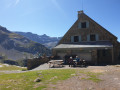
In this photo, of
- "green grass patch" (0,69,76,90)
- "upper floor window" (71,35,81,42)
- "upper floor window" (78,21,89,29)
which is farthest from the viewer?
"upper floor window" (71,35,81,42)

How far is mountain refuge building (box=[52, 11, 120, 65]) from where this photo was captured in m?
19.5

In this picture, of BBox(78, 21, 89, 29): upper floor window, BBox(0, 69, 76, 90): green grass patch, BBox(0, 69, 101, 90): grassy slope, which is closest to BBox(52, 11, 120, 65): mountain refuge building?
BBox(78, 21, 89, 29): upper floor window

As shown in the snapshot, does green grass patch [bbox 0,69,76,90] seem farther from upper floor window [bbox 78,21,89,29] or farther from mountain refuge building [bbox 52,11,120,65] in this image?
upper floor window [bbox 78,21,89,29]

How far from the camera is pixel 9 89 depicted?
287 inches

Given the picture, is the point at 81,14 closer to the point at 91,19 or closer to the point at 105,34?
the point at 91,19

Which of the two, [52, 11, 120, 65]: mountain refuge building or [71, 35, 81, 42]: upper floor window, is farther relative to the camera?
[71, 35, 81, 42]: upper floor window

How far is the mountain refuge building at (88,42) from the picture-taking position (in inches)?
768

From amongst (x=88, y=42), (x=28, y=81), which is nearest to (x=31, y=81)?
(x=28, y=81)

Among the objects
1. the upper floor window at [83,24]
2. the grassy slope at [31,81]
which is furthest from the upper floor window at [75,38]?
the grassy slope at [31,81]

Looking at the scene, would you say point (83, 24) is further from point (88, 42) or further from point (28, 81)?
point (28, 81)

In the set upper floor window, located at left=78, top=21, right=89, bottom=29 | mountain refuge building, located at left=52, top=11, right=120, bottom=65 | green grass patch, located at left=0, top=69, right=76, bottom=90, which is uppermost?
upper floor window, located at left=78, top=21, right=89, bottom=29

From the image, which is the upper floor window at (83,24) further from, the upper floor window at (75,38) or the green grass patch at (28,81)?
the green grass patch at (28,81)

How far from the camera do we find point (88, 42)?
73.6 feet

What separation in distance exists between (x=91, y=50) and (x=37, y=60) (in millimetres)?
8680
